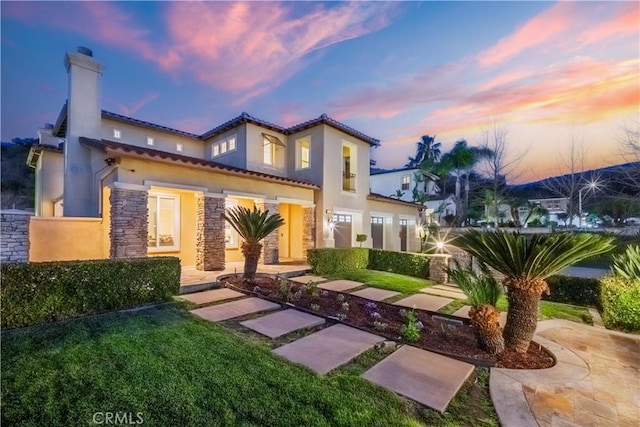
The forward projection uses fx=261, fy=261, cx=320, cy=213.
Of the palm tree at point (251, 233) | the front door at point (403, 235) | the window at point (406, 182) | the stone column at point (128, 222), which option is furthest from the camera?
the window at point (406, 182)

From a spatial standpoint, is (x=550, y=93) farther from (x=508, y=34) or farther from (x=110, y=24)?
(x=110, y=24)

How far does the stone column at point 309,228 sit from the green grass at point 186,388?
9728 mm

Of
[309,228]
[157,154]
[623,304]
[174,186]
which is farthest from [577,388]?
[309,228]

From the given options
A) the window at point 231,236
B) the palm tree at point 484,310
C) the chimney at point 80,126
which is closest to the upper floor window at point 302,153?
the window at point 231,236

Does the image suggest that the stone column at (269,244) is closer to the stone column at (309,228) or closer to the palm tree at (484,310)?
the stone column at (309,228)

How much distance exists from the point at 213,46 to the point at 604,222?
40.5 m

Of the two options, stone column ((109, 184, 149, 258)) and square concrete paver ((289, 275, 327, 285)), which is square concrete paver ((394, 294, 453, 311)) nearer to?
square concrete paver ((289, 275, 327, 285))

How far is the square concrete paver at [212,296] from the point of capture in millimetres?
6715

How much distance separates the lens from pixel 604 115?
1307 cm

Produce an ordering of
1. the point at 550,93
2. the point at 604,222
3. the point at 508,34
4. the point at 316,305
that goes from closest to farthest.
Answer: the point at 316,305
the point at 508,34
the point at 550,93
the point at 604,222

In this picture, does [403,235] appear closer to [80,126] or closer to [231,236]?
[231,236]

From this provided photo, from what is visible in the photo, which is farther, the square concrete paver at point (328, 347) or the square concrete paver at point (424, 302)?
the square concrete paver at point (424, 302)

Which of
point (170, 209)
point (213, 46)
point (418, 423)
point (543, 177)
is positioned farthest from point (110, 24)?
point (543, 177)

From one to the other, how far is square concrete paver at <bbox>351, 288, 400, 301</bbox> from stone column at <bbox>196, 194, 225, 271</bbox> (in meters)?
5.54
